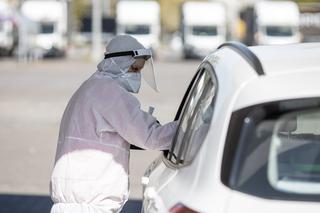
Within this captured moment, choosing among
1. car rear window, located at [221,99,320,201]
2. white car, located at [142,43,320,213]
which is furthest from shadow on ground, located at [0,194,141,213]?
car rear window, located at [221,99,320,201]

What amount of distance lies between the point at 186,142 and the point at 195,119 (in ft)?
0.48

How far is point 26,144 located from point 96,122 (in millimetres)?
11253

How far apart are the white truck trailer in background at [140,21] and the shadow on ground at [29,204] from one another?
4319 cm

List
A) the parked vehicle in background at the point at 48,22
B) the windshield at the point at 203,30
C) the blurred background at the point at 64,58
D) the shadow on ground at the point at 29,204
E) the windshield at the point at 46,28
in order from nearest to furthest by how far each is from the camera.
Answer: the shadow on ground at the point at 29,204
the blurred background at the point at 64,58
the windshield at the point at 203,30
the parked vehicle in background at the point at 48,22
the windshield at the point at 46,28

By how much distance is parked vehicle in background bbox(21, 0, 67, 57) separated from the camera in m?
56.1

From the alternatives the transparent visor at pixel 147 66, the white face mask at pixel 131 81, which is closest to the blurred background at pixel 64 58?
the transparent visor at pixel 147 66

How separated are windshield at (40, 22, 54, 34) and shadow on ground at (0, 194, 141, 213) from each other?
46.2m

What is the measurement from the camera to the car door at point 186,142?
382 cm

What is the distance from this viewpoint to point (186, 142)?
4.12 metres

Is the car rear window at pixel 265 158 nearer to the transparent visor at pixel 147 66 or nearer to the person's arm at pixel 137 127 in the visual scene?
the person's arm at pixel 137 127

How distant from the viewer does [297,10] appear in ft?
171

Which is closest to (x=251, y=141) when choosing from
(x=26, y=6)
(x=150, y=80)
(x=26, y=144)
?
(x=150, y=80)

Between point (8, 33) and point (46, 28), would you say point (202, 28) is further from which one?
point (8, 33)

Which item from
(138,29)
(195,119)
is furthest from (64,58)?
(195,119)
